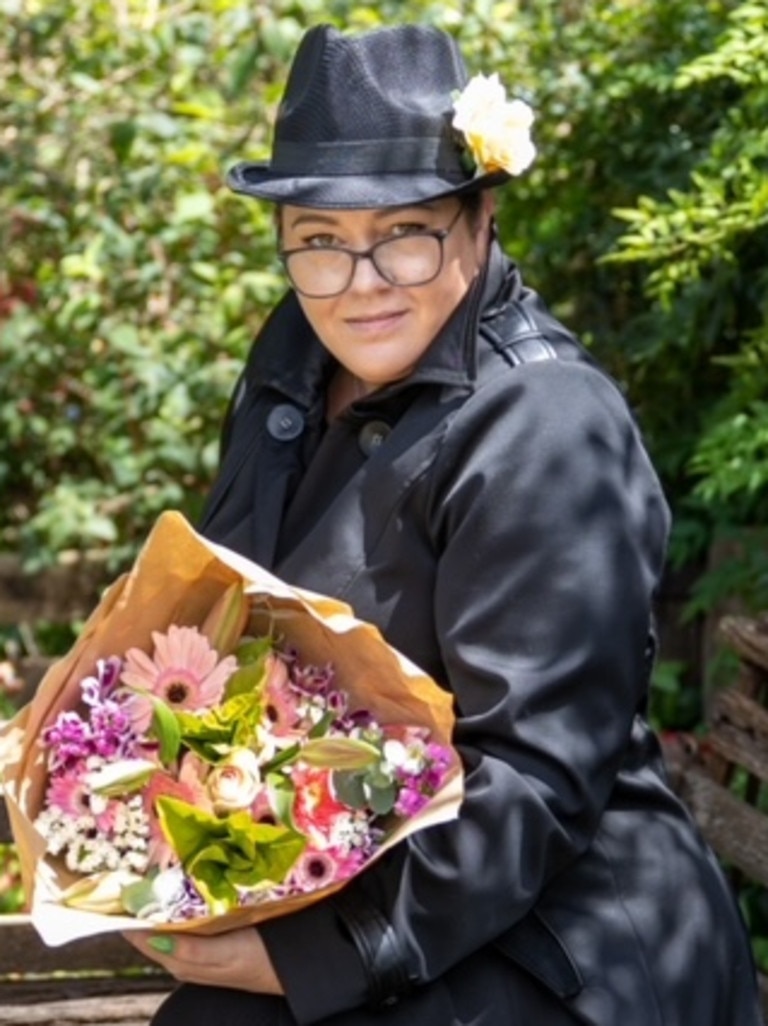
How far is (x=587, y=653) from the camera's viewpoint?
2965mm

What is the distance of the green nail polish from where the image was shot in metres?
2.93

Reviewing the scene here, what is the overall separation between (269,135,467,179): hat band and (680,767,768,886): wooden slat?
147 cm

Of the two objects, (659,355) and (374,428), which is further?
(659,355)

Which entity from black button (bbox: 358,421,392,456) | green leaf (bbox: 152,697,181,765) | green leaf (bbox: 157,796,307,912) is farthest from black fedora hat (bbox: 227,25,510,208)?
green leaf (bbox: 157,796,307,912)

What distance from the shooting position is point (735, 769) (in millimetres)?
4465

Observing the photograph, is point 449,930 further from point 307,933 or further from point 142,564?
Answer: point 142,564

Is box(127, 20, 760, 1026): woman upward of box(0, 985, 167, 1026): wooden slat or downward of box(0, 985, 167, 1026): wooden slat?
upward

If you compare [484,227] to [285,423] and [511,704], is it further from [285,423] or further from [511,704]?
[511,704]

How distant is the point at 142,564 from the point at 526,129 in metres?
0.72

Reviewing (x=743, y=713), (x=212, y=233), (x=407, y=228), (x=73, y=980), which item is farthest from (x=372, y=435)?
(x=212, y=233)

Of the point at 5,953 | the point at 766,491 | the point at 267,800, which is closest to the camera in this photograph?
the point at 267,800

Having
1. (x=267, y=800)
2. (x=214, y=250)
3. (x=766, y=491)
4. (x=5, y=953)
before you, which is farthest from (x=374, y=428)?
(x=214, y=250)

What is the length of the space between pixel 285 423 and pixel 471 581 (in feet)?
1.84

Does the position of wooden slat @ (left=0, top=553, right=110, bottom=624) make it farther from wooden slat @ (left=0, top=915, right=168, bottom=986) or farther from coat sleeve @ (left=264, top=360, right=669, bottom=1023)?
coat sleeve @ (left=264, top=360, right=669, bottom=1023)
